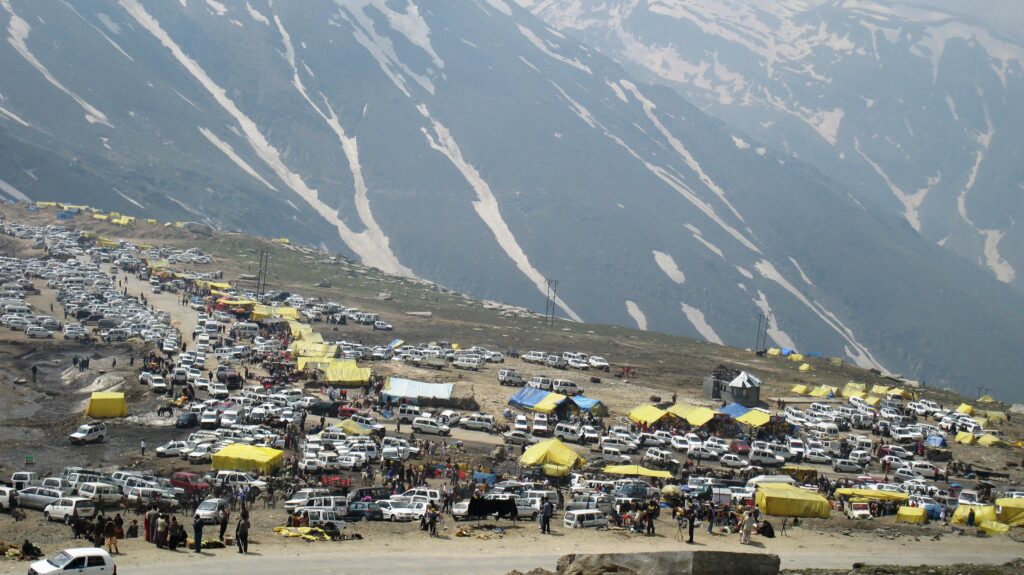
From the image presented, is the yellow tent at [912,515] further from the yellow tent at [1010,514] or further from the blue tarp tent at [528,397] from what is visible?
the blue tarp tent at [528,397]

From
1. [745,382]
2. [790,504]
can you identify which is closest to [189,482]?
[790,504]

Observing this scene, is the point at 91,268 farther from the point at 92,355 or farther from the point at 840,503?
the point at 840,503

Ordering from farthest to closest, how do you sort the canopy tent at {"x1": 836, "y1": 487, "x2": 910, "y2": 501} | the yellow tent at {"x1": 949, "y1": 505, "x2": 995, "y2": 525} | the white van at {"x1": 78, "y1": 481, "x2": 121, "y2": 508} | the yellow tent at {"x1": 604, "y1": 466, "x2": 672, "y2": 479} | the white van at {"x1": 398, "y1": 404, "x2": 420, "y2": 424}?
1. the white van at {"x1": 398, "y1": 404, "x2": 420, "y2": 424}
2. the yellow tent at {"x1": 604, "y1": 466, "x2": 672, "y2": 479}
3. the canopy tent at {"x1": 836, "y1": 487, "x2": 910, "y2": 501}
4. the yellow tent at {"x1": 949, "y1": 505, "x2": 995, "y2": 525}
5. the white van at {"x1": 78, "y1": 481, "x2": 121, "y2": 508}

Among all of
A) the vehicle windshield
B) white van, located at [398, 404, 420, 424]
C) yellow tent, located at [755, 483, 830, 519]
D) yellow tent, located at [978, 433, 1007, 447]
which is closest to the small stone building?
yellow tent, located at [978, 433, 1007, 447]

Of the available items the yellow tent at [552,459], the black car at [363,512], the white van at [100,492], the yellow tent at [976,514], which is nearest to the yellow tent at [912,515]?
the yellow tent at [976,514]

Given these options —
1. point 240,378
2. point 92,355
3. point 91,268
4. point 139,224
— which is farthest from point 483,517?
point 139,224

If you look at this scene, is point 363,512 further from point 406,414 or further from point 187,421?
point 406,414

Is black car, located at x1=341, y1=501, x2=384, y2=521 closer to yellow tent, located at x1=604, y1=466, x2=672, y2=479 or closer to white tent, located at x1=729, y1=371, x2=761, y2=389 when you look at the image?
yellow tent, located at x1=604, y1=466, x2=672, y2=479
